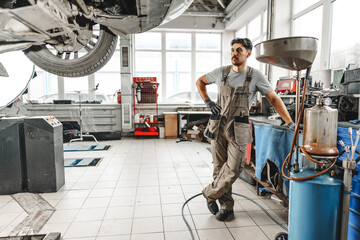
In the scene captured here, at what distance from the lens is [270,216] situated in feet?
6.57

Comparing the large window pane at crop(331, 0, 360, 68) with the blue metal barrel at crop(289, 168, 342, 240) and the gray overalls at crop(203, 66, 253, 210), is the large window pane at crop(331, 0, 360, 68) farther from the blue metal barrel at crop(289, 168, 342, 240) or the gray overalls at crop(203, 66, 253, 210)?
the blue metal barrel at crop(289, 168, 342, 240)

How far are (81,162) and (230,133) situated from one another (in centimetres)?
281

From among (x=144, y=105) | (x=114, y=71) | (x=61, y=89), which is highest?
(x=114, y=71)

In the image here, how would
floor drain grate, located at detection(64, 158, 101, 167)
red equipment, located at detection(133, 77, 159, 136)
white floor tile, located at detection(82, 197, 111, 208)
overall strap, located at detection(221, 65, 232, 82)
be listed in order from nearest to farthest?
overall strap, located at detection(221, 65, 232, 82) < white floor tile, located at detection(82, 197, 111, 208) < floor drain grate, located at detection(64, 158, 101, 167) < red equipment, located at detection(133, 77, 159, 136)

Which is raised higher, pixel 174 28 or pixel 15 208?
pixel 174 28

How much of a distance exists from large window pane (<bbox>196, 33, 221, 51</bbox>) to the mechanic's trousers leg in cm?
536

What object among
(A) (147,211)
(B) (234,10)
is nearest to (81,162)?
(A) (147,211)

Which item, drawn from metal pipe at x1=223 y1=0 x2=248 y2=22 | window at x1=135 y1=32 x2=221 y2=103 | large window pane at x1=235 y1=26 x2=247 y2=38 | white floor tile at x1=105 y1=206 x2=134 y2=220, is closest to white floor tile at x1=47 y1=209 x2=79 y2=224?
white floor tile at x1=105 y1=206 x2=134 y2=220

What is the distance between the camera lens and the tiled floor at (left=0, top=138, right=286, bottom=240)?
1774 mm

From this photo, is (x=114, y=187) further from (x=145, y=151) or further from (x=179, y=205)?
(x=145, y=151)

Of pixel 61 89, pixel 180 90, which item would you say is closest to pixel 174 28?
pixel 180 90

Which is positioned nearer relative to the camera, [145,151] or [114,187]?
[114,187]

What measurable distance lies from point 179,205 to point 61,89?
5571 mm

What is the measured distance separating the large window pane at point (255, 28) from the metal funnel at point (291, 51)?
4.27 meters
